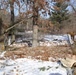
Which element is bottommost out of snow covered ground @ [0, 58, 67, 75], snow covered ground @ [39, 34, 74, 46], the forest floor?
snow covered ground @ [0, 58, 67, 75]

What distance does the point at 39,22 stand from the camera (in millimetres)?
16000

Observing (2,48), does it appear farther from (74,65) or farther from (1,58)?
(74,65)

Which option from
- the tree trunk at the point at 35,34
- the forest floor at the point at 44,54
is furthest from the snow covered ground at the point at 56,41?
the forest floor at the point at 44,54

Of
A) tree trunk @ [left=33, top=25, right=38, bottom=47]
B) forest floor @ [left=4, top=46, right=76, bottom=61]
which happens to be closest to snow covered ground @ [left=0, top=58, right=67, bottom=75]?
forest floor @ [left=4, top=46, right=76, bottom=61]

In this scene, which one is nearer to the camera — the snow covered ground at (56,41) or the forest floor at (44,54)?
the forest floor at (44,54)

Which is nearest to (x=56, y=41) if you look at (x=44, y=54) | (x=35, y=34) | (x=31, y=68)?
(x=35, y=34)

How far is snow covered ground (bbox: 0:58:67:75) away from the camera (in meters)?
7.59

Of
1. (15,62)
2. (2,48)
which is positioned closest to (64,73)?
(15,62)

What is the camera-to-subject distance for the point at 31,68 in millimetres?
8125

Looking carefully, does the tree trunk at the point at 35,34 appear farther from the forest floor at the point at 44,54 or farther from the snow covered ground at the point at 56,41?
the forest floor at the point at 44,54

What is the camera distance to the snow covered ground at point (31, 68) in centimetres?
759

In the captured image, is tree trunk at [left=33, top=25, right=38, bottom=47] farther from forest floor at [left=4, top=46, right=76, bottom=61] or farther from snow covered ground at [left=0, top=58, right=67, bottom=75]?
snow covered ground at [left=0, top=58, right=67, bottom=75]

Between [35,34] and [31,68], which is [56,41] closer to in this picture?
[35,34]

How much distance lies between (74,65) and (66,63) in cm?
49
